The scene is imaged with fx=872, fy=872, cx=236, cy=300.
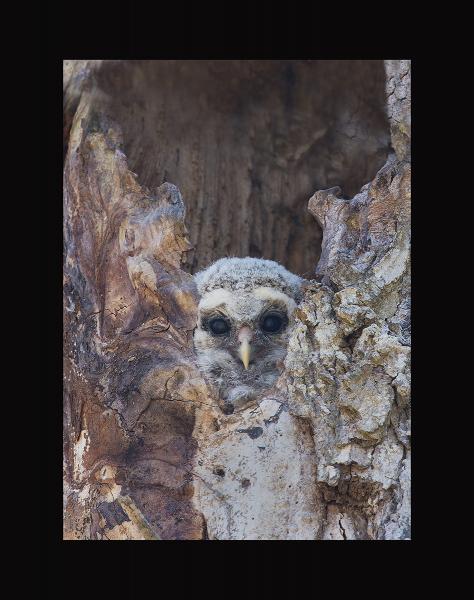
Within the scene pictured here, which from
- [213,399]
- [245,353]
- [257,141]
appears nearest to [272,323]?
[245,353]

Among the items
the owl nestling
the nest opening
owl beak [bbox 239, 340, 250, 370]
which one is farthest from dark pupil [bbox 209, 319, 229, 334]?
the nest opening

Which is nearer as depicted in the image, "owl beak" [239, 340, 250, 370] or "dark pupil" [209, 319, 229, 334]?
"owl beak" [239, 340, 250, 370]

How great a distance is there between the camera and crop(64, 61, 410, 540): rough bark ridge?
133 inches

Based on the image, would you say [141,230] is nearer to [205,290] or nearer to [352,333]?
[205,290]

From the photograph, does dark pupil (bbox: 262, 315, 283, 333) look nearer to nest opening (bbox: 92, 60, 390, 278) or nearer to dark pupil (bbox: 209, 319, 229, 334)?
dark pupil (bbox: 209, 319, 229, 334)

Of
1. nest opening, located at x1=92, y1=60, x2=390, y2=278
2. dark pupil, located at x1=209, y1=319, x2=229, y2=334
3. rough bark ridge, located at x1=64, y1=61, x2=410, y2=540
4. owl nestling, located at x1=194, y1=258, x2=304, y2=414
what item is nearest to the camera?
rough bark ridge, located at x1=64, y1=61, x2=410, y2=540

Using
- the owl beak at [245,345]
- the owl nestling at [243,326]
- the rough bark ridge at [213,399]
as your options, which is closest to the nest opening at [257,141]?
the owl nestling at [243,326]

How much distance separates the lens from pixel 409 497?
3.31 metres

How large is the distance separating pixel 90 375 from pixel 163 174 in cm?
135

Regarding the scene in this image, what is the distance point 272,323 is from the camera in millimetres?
3934

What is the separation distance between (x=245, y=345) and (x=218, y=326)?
0.16 m

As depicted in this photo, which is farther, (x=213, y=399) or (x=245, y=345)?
(x=245, y=345)

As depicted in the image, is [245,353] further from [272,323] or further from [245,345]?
[272,323]

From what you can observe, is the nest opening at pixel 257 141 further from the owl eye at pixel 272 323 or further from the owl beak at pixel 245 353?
the owl beak at pixel 245 353
